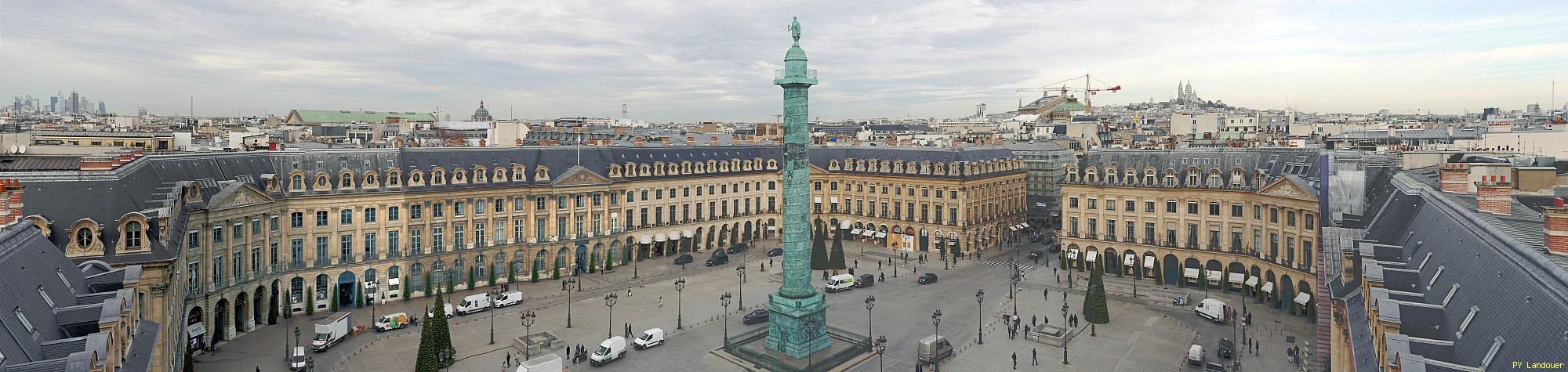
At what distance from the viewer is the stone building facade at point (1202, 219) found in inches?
2579

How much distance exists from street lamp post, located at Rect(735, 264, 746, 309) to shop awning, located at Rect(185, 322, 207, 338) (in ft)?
120

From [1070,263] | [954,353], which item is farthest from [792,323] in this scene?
[1070,263]

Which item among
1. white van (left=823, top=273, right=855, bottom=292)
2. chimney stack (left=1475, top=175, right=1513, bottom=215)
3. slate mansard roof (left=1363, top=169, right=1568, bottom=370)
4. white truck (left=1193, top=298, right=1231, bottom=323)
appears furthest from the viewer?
white van (left=823, top=273, right=855, bottom=292)

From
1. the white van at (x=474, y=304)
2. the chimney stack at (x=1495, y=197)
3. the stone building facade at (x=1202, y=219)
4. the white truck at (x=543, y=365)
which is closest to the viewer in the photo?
the chimney stack at (x=1495, y=197)

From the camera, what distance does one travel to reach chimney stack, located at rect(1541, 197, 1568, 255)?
19.4m

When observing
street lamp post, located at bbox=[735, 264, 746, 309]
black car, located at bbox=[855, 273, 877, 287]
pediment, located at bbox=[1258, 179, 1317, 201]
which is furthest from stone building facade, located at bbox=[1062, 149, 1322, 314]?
street lamp post, located at bbox=[735, 264, 746, 309]

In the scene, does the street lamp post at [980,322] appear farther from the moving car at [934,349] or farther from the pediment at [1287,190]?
the pediment at [1287,190]

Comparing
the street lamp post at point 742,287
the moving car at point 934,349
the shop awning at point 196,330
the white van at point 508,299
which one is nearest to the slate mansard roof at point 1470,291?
the moving car at point 934,349

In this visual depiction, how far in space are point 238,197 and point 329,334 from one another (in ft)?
40.6

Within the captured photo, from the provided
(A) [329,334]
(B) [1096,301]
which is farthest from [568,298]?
(B) [1096,301]

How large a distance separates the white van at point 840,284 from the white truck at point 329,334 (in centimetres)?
3874

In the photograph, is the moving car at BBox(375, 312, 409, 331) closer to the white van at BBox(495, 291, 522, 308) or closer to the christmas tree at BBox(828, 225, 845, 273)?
the white van at BBox(495, 291, 522, 308)

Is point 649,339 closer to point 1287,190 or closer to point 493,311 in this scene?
point 493,311

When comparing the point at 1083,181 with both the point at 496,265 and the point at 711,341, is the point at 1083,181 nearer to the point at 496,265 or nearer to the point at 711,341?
the point at 711,341
